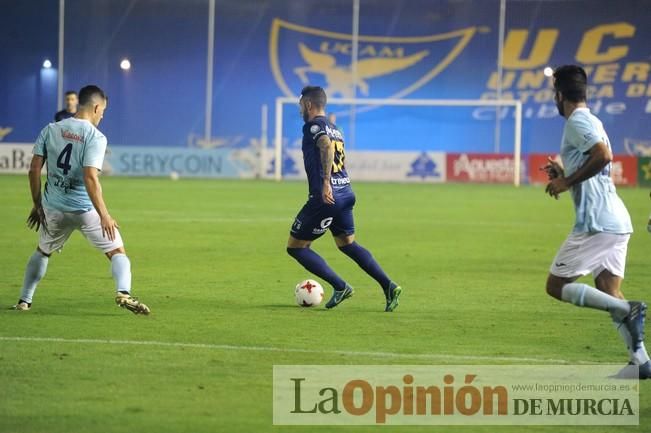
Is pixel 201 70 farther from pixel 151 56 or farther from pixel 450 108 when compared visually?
pixel 450 108

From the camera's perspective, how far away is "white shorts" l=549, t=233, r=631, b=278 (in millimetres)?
7930

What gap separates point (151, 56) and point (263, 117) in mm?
5639

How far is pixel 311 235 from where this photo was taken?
37.1 ft

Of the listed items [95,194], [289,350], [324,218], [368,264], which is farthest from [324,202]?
[289,350]

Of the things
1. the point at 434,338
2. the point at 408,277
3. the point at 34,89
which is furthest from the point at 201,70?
the point at 434,338

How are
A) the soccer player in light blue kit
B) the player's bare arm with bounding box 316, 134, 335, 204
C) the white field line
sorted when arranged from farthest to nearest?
the player's bare arm with bounding box 316, 134, 335, 204, the soccer player in light blue kit, the white field line

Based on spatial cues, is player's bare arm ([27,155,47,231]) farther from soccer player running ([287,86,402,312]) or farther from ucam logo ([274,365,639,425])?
ucam logo ([274,365,639,425])

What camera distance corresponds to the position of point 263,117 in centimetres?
4900

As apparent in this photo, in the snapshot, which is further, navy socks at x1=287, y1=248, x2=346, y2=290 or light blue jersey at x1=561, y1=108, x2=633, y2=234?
navy socks at x1=287, y1=248, x2=346, y2=290

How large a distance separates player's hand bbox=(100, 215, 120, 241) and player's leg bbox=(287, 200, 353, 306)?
182cm

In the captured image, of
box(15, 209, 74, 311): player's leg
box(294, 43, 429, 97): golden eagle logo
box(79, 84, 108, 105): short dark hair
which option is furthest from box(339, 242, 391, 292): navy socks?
box(294, 43, 429, 97): golden eagle logo

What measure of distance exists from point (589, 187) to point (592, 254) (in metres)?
0.45

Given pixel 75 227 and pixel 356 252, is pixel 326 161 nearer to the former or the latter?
pixel 356 252

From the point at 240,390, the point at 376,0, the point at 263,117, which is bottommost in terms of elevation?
the point at 240,390
